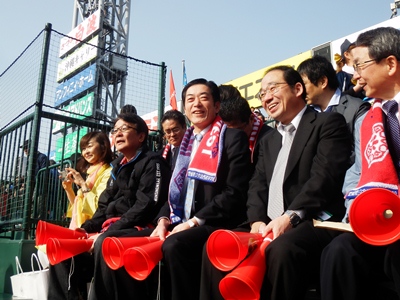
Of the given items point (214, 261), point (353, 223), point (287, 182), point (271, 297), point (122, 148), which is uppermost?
point (122, 148)

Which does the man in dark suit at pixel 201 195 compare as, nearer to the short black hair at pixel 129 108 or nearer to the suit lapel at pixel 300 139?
the suit lapel at pixel 300 139

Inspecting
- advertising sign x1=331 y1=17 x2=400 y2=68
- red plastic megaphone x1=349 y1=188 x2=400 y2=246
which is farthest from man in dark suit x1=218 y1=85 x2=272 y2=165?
advertising sign x1=331 y1=17 x2=400 y2=68

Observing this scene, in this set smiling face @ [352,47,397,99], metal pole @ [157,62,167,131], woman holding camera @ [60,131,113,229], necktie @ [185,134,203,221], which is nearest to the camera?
smiling face @ [352,47,397,99]

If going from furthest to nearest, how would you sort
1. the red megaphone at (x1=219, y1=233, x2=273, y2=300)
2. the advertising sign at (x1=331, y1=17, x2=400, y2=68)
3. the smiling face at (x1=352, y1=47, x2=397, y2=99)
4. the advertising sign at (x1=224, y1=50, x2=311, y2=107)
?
the advertising sign at (x1=224, y1=50, x2=311, y2=107) < the advertising sign at (x1=331, y1=17, x2=400, y2=68) < the smiling face at (x1=352, y1=47, x2=397, y2=99) < the red megaphone at (x1=219, y1=233, x2=273, y2=300)

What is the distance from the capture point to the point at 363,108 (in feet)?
10.3

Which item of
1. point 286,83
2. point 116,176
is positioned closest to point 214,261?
point 286,83

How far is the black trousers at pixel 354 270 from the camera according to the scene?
2012mm

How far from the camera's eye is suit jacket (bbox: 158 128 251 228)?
301cm

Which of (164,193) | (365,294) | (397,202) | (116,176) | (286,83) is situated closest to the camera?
(397,202)

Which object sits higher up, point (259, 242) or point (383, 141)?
point (383, 141)

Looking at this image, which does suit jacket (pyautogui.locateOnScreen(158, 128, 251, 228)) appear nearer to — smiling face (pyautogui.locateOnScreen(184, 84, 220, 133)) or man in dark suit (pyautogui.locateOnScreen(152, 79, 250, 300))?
man in dark suit (pyautogui.locateOnScreen(152, 79, 250, 300))

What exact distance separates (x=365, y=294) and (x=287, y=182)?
814mm

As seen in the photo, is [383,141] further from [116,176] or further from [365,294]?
[116,176]

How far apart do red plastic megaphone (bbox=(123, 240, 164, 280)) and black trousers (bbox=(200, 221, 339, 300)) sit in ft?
1.30
